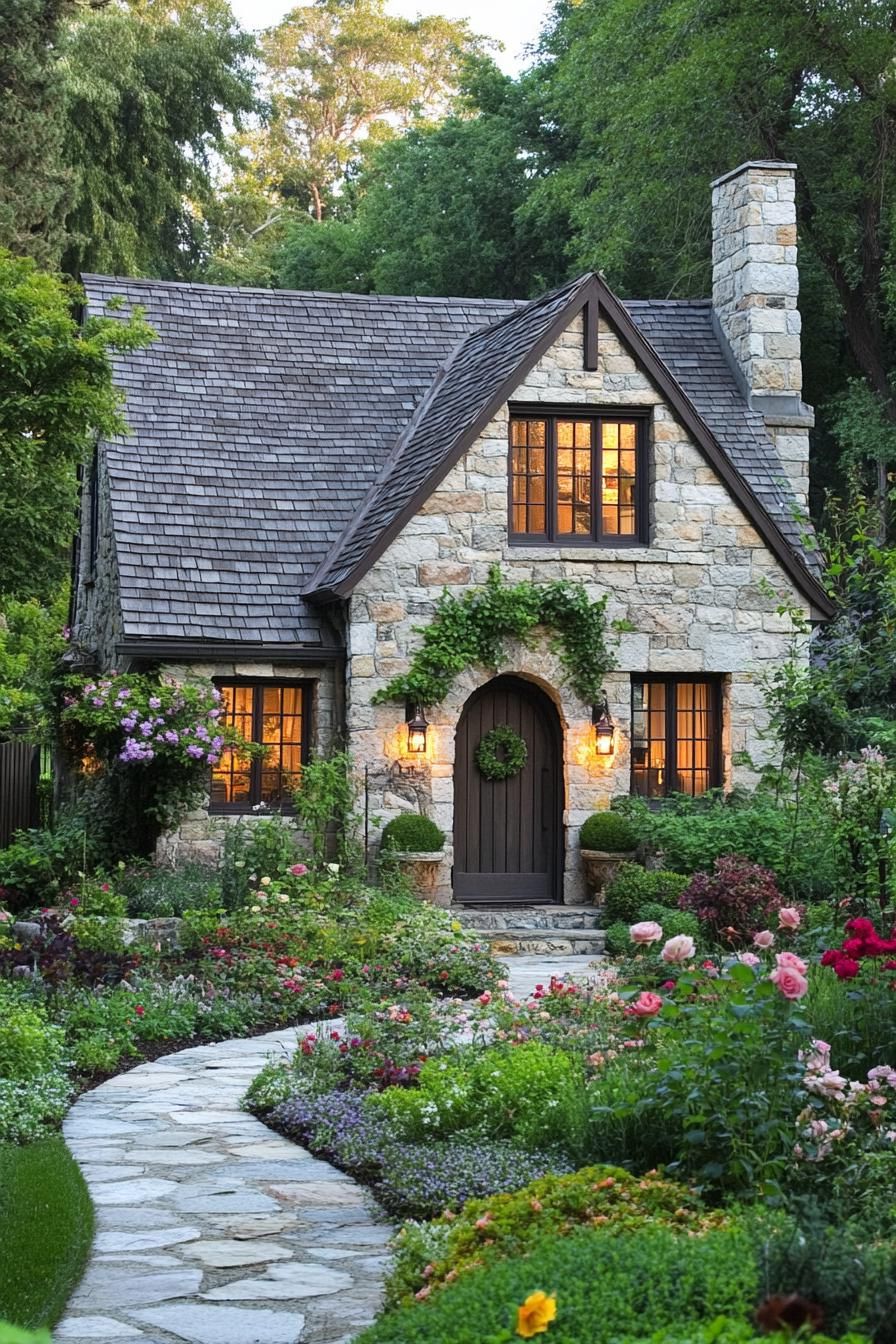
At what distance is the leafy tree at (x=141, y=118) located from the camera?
1187 inches

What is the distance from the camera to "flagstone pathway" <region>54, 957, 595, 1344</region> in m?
5.09

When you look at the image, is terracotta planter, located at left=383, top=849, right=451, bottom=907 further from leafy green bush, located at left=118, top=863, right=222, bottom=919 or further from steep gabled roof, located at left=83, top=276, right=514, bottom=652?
steep gabled roof, located at left=83, top=276, right=514, bottom=652

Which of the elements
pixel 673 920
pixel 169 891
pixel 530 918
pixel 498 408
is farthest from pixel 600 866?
pixel 498 408

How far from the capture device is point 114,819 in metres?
16.4

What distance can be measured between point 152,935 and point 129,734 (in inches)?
117

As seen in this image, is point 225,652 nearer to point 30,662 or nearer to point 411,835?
point 411,835

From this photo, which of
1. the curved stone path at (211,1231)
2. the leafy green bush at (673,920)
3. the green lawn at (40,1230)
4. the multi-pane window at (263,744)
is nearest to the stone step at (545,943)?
the leafy green bush at (673,920)

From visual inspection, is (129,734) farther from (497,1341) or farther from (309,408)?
(497,1341)

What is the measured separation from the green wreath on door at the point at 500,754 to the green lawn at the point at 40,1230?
9466 millimetres

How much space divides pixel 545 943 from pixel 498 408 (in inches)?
203

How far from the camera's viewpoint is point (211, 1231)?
20.0 ft

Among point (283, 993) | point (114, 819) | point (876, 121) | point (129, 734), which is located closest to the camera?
point (283, 993)

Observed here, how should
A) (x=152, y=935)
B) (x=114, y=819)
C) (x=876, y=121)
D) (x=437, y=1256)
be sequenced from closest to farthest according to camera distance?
1. (x=437, y=1256)
2. (x=152, y=935)
3. (x=114, y=819)
4. (x=876, y=121)

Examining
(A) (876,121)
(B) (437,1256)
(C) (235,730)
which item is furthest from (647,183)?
(B) (437,1256)
